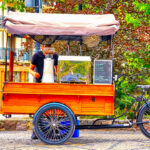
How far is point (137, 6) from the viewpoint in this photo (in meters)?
15.0

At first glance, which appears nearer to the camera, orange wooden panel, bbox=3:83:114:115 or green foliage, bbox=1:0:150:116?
orange wooden panel, bbox=3:83:114:115

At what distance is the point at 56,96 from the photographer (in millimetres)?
8992

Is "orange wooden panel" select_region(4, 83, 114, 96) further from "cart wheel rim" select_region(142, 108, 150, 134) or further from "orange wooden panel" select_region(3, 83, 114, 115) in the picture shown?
"cart wheel rim" select_region(142, 108, 150, 134)

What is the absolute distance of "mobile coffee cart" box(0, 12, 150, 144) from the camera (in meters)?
8.89

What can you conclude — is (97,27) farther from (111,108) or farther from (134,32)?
(134,32)

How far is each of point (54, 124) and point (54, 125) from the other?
0.02 metres

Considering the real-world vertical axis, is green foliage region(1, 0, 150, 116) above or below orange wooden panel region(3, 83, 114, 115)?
above

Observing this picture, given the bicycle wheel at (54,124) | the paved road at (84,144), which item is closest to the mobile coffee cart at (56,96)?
the bicycle wheel at (54,124)

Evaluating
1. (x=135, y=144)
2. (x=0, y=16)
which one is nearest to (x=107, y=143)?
(x=135, y=144)

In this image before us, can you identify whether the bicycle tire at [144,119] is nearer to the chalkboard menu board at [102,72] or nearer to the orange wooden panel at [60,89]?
the orange wooden panel at [60,89]

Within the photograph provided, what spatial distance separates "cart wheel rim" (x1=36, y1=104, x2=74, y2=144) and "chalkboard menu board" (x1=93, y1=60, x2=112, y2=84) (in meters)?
0.97

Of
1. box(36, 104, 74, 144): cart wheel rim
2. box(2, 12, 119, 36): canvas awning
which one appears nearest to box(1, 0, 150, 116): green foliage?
box(2, 12, 119, 36): canvas awning

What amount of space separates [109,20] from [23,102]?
2.41 metres

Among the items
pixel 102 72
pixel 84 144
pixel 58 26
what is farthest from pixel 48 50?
pixel 84 144
